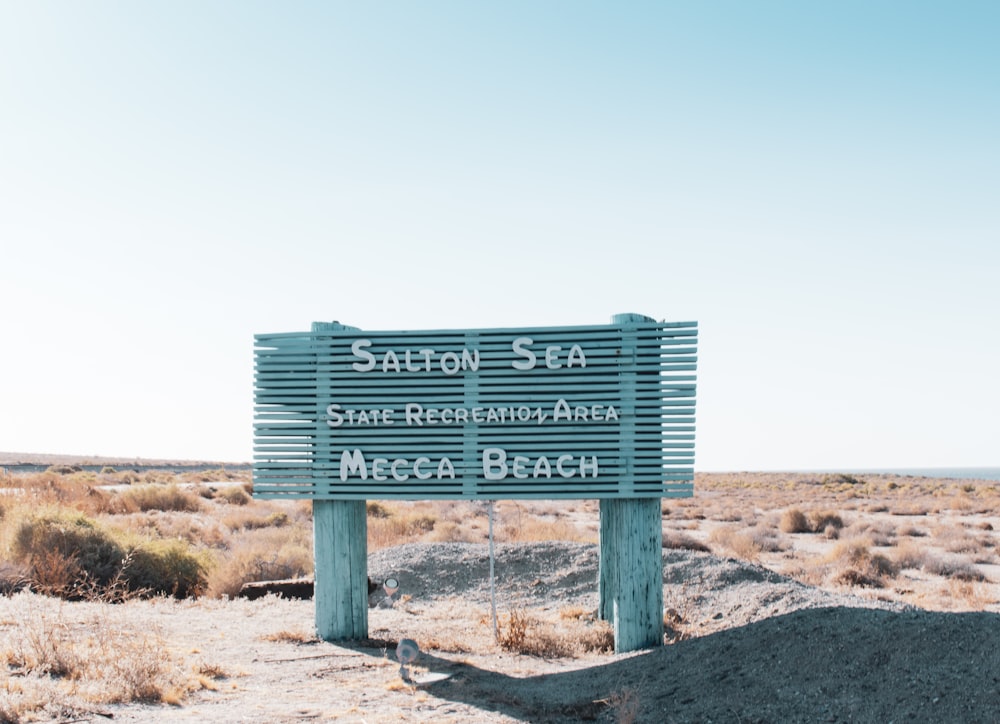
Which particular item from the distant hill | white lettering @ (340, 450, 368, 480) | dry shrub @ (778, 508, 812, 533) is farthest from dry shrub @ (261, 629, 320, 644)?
the distant hill

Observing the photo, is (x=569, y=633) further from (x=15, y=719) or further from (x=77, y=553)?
(x=77, y=553)

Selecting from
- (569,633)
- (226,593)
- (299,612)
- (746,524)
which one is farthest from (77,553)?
(746,524)

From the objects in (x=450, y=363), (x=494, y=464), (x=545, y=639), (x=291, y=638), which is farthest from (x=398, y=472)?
(x=545, y=639)

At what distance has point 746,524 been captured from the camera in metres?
31.0

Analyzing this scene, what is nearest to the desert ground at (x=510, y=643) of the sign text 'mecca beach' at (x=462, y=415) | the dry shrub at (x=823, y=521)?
the sign text 'mecca beach' at (x=462, y=415)

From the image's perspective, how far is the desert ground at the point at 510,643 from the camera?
→ 7.53 metres

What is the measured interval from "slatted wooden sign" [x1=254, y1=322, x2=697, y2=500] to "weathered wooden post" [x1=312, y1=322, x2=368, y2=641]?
0.34m

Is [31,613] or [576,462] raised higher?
[576,462]

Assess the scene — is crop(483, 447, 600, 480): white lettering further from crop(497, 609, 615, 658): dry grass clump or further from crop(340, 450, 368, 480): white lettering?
crop(497, 609, 615, 658): dry grass clump

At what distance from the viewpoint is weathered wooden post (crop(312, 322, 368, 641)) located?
11.4 meters

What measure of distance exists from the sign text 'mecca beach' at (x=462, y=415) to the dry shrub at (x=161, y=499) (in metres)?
20.1

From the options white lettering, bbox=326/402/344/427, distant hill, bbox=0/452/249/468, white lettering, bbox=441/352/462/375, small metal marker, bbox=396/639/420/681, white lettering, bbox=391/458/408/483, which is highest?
white lettering, bbox=441/352/462/375

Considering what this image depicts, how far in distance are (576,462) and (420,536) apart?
14242mm

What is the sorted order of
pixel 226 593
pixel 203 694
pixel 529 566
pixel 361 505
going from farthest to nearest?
pixel 529 566 < pixel 226 593 < pixel 361 505 < pixel 203 694
